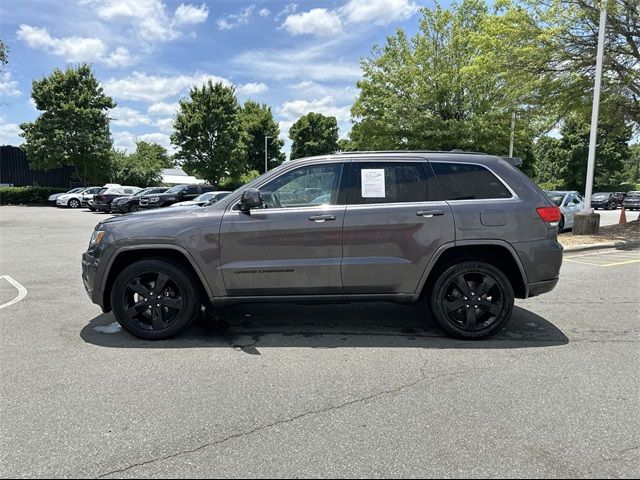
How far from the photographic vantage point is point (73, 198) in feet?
101

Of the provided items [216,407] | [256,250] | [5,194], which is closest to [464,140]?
[256,250]

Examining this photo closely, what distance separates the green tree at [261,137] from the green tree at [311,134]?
3.59 metres

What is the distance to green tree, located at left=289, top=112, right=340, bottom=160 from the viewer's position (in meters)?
58.5

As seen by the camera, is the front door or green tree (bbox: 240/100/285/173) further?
green tree (bbox: 240/100/285/173)

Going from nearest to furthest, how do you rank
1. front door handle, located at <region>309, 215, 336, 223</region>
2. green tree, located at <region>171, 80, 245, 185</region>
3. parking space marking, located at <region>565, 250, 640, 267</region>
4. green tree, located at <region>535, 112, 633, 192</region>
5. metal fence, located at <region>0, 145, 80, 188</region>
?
1. front door handle, located at <region>309, 215, 336, 223</region>
2. parking space marking, located at <region>565, 250, 640, 267</region>
3. green tree, located at <region>171, 80, 245, 185</region>
4. metal fence, located at <region>0, 145, 80, 188</region>
5. green tree, located at <region>535, 112, 633, 192</region>

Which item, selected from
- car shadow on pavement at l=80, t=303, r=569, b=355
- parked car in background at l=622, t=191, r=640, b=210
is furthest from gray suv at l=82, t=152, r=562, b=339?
parked car in background at l=622, t=191, r=640, b=210

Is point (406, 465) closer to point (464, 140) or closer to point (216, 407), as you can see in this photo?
point (216, 407)

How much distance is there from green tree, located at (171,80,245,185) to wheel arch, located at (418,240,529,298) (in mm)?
32333

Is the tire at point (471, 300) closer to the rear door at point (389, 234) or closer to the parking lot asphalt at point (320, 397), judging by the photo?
the parking lot asphalt at point (320, 397)

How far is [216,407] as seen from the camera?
3.22 metres

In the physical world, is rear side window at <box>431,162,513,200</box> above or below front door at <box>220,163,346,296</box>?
above

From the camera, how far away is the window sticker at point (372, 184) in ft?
14.8

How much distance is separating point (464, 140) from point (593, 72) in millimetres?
8090

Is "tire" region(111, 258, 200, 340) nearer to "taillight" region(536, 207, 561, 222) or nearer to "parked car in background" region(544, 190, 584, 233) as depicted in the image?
"taillight" region(536, 207, 561, 222)
